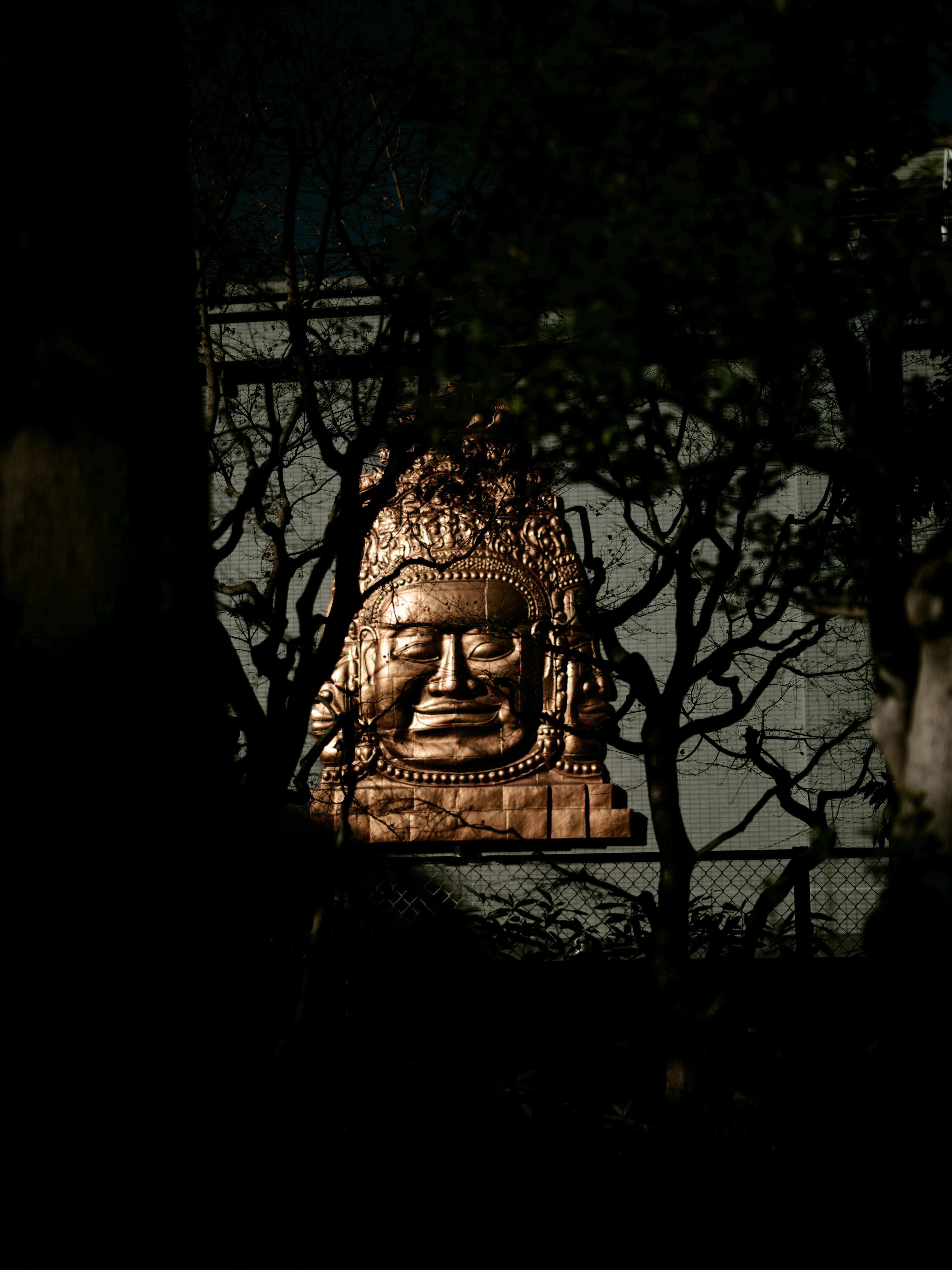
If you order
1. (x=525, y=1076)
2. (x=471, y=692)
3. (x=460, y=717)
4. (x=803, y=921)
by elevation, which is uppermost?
(x=471, y=692)

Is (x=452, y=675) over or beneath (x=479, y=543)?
beneath

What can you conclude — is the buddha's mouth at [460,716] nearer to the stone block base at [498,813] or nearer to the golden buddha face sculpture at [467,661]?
the golden buddha face sculpture at [467,661]

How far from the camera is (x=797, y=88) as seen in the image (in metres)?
2.86

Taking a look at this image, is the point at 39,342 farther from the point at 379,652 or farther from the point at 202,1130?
the point at 379,652

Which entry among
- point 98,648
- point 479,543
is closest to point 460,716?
point 479,543

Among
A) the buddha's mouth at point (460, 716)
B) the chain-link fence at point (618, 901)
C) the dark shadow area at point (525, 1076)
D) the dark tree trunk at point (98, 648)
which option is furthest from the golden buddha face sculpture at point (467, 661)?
the dark tree trunk at point (98, 648)

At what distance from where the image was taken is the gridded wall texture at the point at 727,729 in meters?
8.41

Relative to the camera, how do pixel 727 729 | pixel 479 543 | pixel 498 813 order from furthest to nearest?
pixel 727 729 → pixel 498 813 → pixel 479 543

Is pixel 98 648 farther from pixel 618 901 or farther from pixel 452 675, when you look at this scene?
pixel 618 901

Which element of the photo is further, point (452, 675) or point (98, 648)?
point (452, 675)

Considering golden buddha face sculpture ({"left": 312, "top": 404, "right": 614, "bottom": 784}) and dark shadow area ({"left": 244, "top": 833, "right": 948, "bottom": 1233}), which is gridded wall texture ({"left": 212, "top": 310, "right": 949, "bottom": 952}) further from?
dark shadow area ({"left": 244, "top": 833, "right": 948, "bottom": 1233})

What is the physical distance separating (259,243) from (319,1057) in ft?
15.2

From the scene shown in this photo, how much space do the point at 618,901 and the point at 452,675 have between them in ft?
6.77

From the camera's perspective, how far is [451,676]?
734cm
